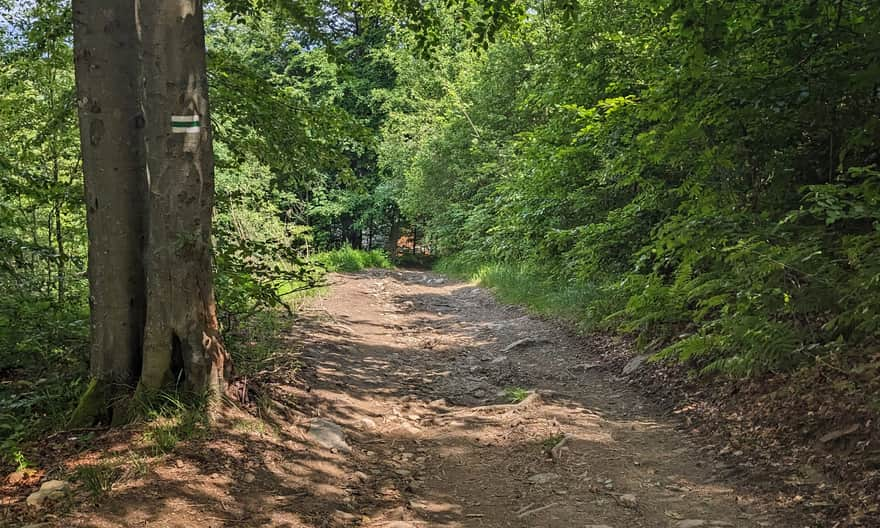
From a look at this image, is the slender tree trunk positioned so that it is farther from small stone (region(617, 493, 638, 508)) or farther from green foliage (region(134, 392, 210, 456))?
small stone (region(617, 493, 638, 508))

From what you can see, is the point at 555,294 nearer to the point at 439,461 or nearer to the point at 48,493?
the point at 439,461

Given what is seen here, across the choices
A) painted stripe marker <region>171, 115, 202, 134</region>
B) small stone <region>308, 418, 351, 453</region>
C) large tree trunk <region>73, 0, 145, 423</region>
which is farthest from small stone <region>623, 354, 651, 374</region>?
painted stripe marker <region>171, 115, 202, 134</region>

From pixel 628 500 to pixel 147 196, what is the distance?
385 cm

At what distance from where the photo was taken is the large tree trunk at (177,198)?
401 centimetres

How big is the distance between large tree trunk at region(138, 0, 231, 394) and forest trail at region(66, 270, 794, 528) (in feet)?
2.21

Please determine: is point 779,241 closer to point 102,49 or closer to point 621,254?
point 621,254

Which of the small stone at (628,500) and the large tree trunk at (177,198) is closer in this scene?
the small stone at (628,500)

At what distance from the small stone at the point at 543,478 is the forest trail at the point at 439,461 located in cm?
1

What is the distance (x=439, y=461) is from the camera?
4.61 meters

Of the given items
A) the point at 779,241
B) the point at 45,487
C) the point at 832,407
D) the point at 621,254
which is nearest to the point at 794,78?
the point at 779,241

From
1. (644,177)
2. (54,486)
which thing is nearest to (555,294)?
(644,177)

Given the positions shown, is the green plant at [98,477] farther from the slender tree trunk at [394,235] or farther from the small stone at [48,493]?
the slender tree trunk at [394,235]

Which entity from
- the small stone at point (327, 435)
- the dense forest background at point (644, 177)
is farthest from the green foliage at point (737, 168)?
the small stone at point (327, 435)

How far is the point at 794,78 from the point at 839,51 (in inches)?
13.0
